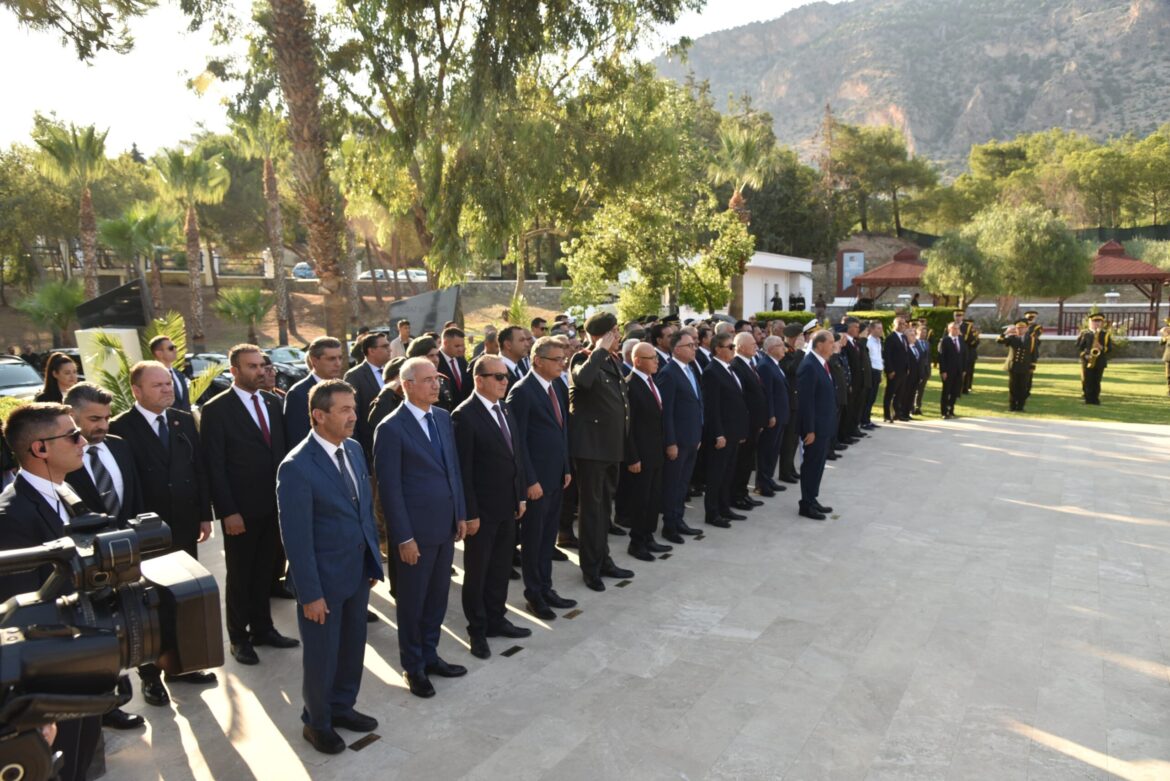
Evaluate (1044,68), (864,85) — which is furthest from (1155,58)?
(864,85)

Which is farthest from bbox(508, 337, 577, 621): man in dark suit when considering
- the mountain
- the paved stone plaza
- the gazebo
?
the mountain

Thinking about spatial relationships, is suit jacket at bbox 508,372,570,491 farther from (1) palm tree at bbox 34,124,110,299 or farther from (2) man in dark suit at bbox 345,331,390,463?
(1) palm tree at bbox 34,124,110,299

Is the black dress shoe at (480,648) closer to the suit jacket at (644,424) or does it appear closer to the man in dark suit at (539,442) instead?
the man in dark suit at (539,442)

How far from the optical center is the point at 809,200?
47.7m

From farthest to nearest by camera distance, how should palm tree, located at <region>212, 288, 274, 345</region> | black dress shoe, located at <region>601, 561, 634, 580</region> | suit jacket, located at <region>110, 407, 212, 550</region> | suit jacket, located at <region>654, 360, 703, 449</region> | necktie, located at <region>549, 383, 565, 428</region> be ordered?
palm tree, located at <region>212, 288, 274, 345</region>
suit jacket, located at <region>654, 360, 703, 449</region>
black dress shoe, located at <region>601, 561, 634, 580</region>
necktie, located at <region>549, 383, 565, 428</region>
suit jacket, located at <region>110, 407, 212, 550</region>

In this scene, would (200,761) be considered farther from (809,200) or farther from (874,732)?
(809,200)

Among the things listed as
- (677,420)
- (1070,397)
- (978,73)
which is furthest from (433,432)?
(978,73)

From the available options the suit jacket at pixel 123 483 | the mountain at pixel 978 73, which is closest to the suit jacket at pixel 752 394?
the suit jacket at pixel 123 483

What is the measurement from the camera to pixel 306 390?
581 centimetres

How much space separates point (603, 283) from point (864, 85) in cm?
15546

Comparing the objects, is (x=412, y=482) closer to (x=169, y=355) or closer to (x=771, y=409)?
(x=169, y=355)

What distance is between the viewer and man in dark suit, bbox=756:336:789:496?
28.9 ft

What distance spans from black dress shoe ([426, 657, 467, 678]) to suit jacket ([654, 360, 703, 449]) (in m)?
3.12

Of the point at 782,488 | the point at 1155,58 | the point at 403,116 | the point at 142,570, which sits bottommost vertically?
the point at 782,488
